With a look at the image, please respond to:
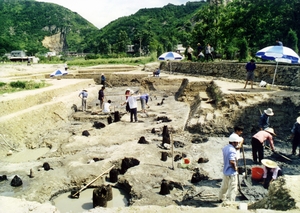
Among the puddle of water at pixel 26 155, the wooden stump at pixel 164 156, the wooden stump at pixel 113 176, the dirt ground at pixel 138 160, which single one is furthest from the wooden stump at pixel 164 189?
the puddle of water at pixel 26 155

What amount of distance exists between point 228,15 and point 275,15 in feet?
17.0

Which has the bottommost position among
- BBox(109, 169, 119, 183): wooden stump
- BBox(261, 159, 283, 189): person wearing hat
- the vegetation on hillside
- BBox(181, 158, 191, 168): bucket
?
BBox(109, 169, 119, 183): wooden stump

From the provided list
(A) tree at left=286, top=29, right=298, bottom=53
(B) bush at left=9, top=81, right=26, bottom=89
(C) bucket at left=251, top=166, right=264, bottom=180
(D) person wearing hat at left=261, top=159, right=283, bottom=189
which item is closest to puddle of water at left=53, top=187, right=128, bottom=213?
(C) bucket at left=251, top=166, right=264, bottom=180

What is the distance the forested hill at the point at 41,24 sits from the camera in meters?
102

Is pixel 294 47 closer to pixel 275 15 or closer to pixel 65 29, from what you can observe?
pixel 275 15

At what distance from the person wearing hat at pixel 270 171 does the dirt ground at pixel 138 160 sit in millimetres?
325

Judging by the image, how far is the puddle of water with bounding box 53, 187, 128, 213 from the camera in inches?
314

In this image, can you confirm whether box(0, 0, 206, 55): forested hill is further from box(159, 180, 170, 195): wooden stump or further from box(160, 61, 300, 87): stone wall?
box(159, 180, 170, 195): wooden stump

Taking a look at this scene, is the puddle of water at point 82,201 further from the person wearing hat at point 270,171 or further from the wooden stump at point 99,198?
the person wearing hat at point 270,171

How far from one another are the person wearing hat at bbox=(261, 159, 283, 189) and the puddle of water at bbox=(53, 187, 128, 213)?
13.6 feet

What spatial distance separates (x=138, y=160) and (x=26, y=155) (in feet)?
18.3

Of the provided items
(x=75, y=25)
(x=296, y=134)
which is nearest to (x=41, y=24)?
(x=75, y=25)

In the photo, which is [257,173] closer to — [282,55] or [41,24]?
[282,55]

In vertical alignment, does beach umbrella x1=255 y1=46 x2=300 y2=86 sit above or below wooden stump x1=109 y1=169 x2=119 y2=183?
above
